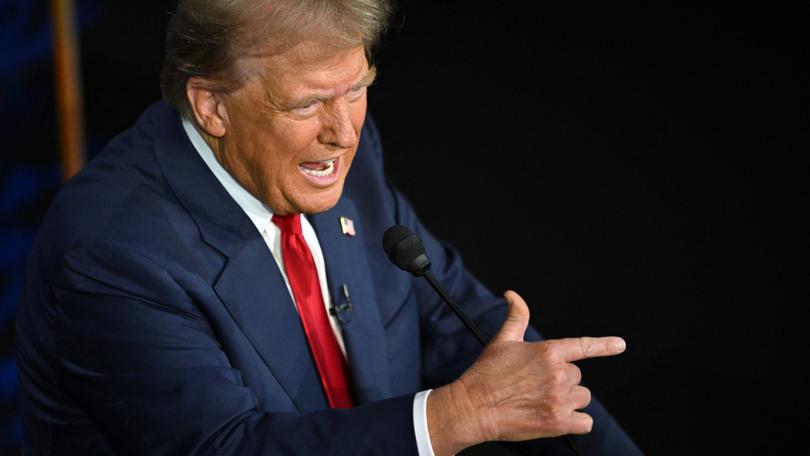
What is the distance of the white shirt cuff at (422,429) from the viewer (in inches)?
73.8

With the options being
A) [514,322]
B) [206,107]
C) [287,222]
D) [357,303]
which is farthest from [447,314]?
[206,107]

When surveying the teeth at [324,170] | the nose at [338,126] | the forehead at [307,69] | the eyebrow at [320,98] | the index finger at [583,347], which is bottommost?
the index finger at [583,347]

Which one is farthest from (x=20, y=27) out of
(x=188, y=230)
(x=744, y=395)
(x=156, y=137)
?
(x=744, y=395)

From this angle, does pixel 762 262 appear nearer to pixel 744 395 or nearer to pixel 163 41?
pixel 744 395

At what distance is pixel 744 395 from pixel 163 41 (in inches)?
60.0

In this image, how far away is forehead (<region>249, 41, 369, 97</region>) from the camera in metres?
1.96

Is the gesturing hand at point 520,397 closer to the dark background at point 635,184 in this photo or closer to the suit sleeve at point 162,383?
the suit sleeve at point 162,383

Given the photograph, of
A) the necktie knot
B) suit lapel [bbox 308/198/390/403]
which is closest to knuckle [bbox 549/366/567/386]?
suit lapel [bbox 308/198/390/403]

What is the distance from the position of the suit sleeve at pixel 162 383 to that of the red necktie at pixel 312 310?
0.23 meters

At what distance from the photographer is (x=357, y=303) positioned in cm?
228

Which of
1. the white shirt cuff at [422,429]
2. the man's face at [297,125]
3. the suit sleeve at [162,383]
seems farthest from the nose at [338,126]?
the white shirt cuff at [422,429]

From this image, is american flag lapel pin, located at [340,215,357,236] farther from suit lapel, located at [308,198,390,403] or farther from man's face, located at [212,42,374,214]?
man's face, located at [212,42,374,214]

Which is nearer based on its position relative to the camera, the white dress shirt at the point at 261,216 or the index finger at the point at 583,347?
the index finger at the point at 583,347

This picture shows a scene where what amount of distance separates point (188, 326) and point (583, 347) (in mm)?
602
